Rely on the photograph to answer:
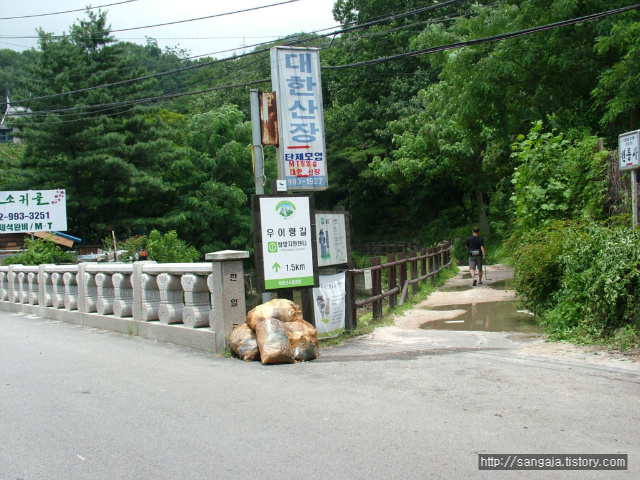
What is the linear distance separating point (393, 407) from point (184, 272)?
4960 millimetres

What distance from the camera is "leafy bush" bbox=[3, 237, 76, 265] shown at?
23297mm

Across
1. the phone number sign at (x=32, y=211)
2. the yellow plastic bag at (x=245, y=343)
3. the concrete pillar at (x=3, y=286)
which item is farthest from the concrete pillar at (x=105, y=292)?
the phone number sign at (x=32, y=211)

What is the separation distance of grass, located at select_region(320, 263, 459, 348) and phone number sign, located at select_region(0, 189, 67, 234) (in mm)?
15576

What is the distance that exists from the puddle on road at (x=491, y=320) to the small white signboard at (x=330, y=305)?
75.1 inches

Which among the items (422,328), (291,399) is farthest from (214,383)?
(422,328)

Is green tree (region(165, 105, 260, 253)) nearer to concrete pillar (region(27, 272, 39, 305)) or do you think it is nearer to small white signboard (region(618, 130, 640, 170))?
concrete pillar (region(27, 272, 39, 305))

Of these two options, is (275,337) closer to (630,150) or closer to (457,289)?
(630,150)

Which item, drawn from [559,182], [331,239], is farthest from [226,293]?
[559,182]

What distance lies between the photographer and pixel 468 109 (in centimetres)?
1766

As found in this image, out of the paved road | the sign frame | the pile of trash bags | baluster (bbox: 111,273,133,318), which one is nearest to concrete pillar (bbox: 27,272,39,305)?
baluster (bbox: 111,273,133,318)

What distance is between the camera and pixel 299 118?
10344 millimetres

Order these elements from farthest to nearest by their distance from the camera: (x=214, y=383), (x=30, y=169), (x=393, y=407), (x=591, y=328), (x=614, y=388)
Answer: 1. (x=30, y=169)
2. (x=591, y=328)
3. (x=214, y=383)
4. (x=614, y=388)
5. (x=393, y=407)

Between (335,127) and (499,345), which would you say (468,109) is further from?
(335,127)

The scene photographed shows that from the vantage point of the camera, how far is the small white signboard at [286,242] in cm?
941
